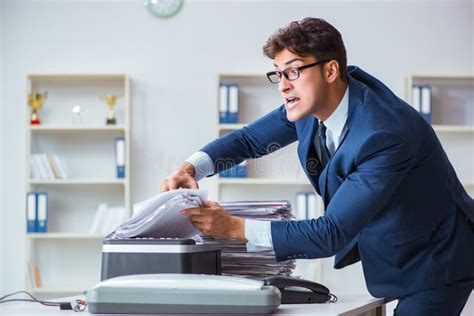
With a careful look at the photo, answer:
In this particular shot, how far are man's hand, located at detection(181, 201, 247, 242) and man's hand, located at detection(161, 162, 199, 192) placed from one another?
0.28m

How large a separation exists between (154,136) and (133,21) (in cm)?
81

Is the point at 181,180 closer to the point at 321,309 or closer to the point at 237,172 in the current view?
the point at 321,309

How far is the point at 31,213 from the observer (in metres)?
4.97

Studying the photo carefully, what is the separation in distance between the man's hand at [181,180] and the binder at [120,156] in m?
3.11

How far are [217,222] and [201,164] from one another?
1.48ft

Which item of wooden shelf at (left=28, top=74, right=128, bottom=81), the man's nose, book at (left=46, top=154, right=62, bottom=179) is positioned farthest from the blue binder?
the man's nose

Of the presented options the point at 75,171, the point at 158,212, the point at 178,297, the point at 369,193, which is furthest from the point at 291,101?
the point at 75,171

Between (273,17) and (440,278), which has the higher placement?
(273,17)

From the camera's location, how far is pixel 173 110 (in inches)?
206

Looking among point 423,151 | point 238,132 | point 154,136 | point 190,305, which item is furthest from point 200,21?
point 190,305

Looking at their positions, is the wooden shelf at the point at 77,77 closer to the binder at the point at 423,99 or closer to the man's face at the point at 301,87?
the binder at the point at 423,99

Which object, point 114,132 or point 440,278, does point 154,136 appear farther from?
point 440,278

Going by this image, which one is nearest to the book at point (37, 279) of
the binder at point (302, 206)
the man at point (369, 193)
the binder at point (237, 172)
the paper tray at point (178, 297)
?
the binder at point (237, 172)

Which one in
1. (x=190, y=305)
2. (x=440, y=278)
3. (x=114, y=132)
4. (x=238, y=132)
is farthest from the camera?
(x=114, y=132)
